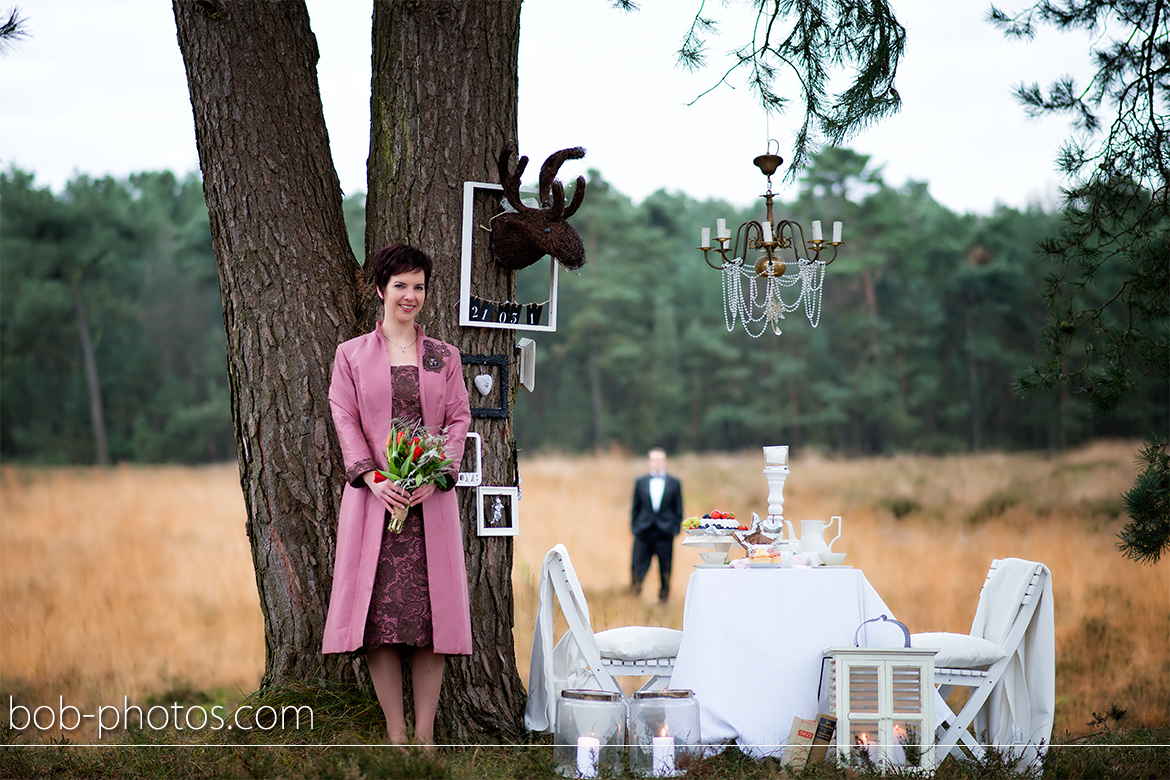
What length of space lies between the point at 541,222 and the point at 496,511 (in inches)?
46.9

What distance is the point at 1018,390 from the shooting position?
4875mm

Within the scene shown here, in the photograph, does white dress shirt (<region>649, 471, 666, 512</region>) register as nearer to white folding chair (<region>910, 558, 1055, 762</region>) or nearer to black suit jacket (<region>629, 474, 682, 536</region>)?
black suit jacket (<region>629, 474, 682, 536</region>)

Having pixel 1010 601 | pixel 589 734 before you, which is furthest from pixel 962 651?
pixel 589 734

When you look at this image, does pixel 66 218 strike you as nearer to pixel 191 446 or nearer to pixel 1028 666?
pixel 191 446

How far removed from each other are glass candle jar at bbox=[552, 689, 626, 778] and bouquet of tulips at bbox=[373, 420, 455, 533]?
948mm

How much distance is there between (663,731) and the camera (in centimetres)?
370

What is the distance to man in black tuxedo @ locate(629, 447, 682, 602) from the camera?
9.00m

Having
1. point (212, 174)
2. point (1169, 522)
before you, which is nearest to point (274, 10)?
point (212, 174)

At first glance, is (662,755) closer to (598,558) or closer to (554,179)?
(554,179)

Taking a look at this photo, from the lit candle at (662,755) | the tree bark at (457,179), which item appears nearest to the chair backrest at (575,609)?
the tree bark at (457,179)

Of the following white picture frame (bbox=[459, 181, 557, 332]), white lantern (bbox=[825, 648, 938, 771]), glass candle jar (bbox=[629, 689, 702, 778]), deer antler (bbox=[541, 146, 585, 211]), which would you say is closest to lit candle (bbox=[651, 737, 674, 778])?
glass candle jar (bbox=[629, 689, 702, 778])

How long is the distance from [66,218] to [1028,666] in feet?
66.6

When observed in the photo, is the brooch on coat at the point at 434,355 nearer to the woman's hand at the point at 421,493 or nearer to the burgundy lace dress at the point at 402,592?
the burgundy lace dress at the point at 402,592

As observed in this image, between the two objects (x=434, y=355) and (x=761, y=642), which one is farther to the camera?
(x=761, y=642)
